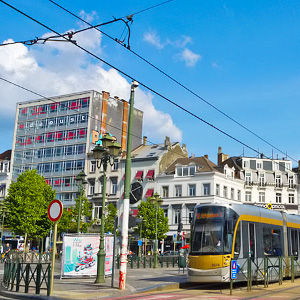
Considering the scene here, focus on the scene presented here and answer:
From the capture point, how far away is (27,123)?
7375 cm

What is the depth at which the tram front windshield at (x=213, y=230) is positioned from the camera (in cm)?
1670

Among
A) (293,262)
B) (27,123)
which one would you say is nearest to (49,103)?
(27,123)

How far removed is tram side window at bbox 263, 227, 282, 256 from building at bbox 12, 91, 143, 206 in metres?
46.1

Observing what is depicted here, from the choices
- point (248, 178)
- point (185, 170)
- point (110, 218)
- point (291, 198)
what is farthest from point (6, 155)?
point (291, 198)

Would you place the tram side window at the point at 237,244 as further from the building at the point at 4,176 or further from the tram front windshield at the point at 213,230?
the building at the point at 4,176

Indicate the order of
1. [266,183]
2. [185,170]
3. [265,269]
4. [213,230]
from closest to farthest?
1. [213,230]
2. [265,269]
3. [185,170]
4. [266,183]

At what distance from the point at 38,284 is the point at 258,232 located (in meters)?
9.15

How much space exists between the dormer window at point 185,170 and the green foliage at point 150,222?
22.4 feet

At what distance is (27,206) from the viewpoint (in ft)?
159

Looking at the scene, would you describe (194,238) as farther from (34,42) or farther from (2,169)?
(2,169)

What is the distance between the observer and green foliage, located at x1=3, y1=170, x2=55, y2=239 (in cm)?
4828

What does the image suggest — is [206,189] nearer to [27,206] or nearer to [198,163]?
[198,163]

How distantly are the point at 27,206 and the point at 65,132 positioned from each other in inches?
874

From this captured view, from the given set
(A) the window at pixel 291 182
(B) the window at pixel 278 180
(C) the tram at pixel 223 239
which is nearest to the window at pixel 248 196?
(B) the window at pixel 278 180
